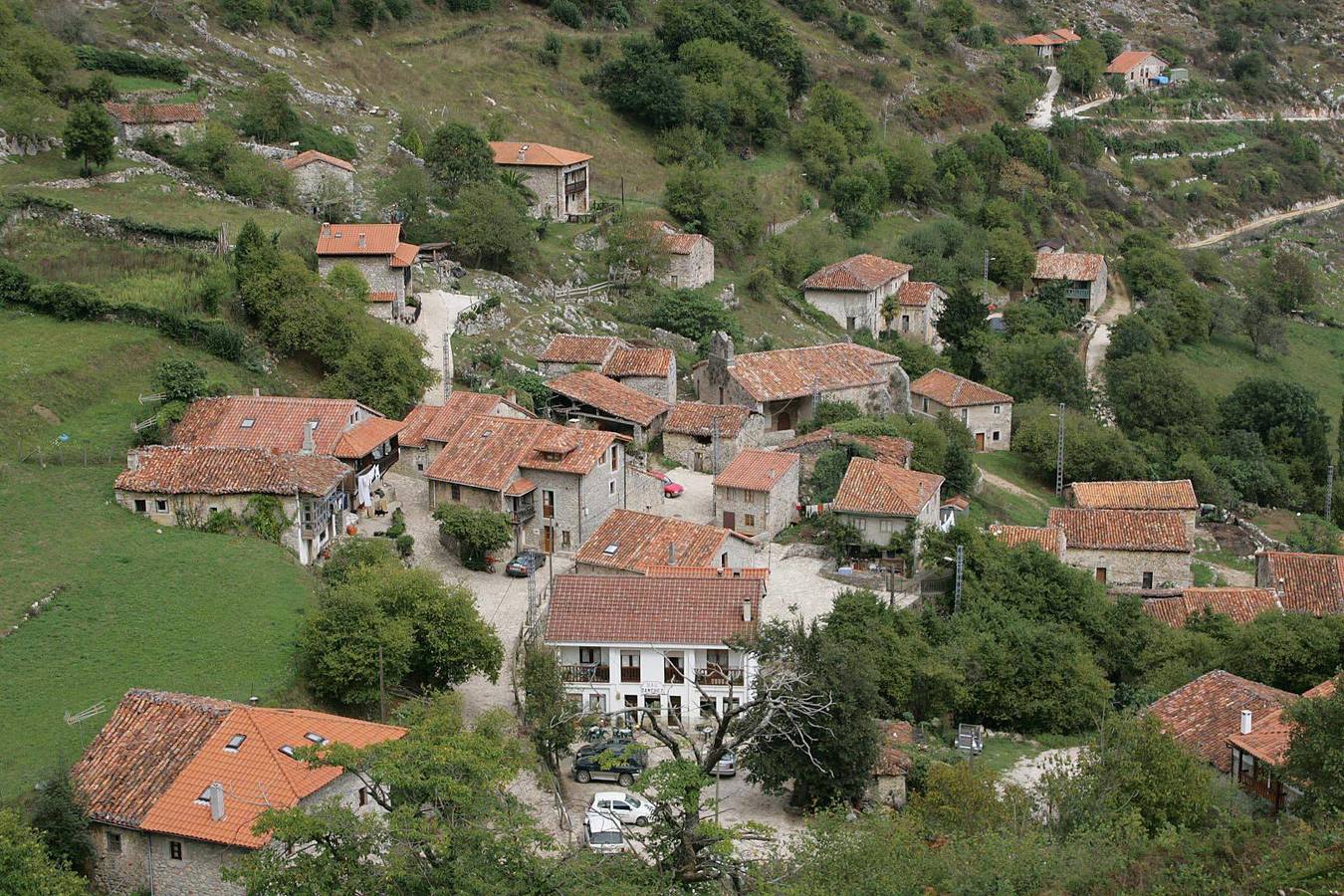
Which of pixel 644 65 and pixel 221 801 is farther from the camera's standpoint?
pixel 644 65

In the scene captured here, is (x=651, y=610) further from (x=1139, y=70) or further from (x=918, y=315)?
(x=1139, y=70)

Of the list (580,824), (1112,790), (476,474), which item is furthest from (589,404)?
(1112,790)

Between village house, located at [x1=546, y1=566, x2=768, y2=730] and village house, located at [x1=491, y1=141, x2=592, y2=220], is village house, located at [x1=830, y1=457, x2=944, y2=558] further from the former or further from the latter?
village house, located at [x1=491, y1=141, x2=592, y2=220]

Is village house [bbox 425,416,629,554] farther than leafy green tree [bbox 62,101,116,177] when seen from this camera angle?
No

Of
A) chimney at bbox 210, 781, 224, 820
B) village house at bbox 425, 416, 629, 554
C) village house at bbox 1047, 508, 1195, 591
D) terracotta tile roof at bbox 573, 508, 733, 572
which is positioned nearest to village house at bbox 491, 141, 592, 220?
village house at bbox 425, 416, 629, 554

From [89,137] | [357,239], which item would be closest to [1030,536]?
[357,239]

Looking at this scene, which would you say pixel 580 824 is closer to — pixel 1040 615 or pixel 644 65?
pixel 1040 615
